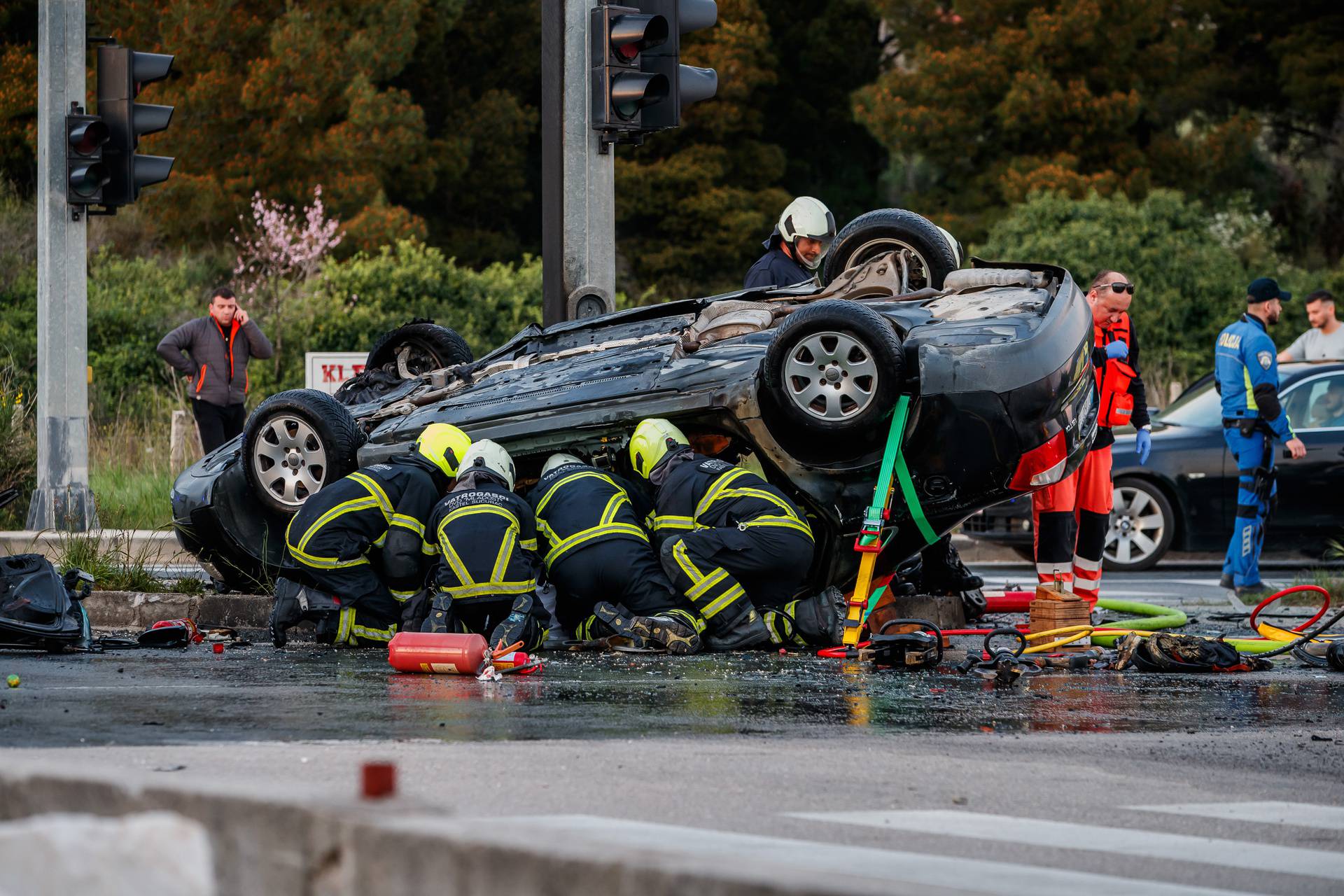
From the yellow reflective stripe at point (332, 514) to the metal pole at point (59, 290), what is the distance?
564 cm

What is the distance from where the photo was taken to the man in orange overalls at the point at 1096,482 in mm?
10312

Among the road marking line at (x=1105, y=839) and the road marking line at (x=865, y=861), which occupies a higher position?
the road marking line at (x=865, y=861)

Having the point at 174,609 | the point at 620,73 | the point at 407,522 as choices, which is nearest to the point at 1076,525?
the point at 620,73

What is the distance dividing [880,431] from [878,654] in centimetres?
111

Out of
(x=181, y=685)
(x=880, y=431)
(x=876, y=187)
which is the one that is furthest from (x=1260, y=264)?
(x=181, y=685)

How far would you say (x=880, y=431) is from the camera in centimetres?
905

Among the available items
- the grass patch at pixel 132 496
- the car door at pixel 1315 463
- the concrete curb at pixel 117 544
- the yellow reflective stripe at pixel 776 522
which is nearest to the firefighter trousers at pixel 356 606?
the yellow reflective stripe at pixel 776 522

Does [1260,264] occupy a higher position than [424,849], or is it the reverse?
[1260,264]

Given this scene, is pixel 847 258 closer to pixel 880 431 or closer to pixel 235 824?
pixel 880 431

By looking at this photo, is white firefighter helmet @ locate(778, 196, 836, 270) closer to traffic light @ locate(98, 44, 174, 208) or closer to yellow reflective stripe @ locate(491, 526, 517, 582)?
yellow reflective stripe @ locate(491, 526, 517, 582)

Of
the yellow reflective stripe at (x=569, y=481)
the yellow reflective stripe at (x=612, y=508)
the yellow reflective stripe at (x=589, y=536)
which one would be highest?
the yellow reflective stripe at (x=569, y=481)

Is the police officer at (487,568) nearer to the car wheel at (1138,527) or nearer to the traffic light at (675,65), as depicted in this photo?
the traffic light at (675,65)

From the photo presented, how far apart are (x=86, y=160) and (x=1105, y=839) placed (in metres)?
11.0

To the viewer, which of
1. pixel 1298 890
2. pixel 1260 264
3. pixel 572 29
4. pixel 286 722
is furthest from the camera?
pixel 1260 264
